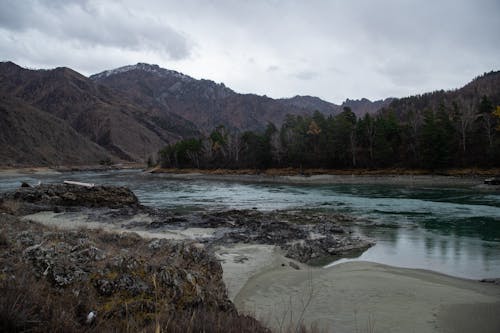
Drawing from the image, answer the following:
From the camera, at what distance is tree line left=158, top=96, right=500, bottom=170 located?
5959 cm

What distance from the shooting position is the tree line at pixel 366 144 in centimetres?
5959

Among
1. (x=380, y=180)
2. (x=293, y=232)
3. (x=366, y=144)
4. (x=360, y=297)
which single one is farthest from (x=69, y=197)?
(x=366, y=144)

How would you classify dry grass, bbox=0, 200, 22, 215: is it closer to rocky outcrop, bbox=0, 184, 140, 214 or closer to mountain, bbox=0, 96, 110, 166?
rocky outcrop, bbox=0, 184, 140, 214

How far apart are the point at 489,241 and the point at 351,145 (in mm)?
58136

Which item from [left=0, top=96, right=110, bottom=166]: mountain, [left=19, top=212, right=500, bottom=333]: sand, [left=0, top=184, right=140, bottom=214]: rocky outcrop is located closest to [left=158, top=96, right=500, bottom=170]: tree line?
[left=0, top=184, right=140, bottom=214]: rocky outcrop

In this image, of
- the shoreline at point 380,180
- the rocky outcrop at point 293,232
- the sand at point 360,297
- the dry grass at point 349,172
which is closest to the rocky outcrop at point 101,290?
the sand at point 360,297

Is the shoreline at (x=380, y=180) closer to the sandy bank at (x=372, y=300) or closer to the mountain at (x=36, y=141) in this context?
the sandy bank at (x=372, y=300)

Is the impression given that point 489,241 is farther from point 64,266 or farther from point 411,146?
→ point 411,146

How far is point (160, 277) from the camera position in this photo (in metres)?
5.52

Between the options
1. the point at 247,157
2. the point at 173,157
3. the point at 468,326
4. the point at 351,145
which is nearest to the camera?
the point at 468,326

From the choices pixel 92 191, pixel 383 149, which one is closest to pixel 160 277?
pixel 92 191

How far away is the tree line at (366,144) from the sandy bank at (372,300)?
5486 cm

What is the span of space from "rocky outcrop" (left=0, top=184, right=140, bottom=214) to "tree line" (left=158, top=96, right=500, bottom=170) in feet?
169

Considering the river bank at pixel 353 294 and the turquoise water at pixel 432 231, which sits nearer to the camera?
the river bank at pixel 353 294
